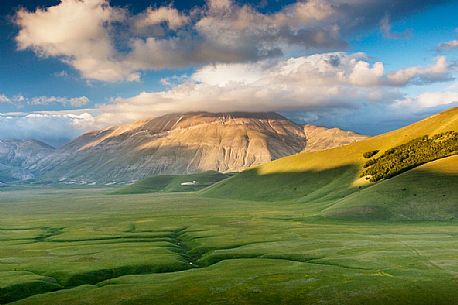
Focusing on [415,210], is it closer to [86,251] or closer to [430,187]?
[430,187]

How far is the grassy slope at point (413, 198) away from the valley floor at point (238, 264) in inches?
361

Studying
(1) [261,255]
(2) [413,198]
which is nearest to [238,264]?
(1) [261,255]

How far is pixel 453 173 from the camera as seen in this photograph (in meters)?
173

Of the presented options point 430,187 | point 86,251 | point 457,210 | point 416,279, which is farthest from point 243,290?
point 430,187

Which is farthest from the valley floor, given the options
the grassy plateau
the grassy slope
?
the grassy slope

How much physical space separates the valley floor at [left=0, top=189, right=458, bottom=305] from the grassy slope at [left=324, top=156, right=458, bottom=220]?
916cm

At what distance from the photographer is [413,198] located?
16038 cm

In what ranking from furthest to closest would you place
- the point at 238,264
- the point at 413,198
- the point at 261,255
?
the point at 413,198 → the point at 261,255 → the point at 238,264

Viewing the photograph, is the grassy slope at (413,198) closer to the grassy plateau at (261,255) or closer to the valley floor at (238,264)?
the grassy plateau at (261,255)

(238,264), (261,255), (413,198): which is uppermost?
(238,264)

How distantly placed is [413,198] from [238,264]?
96.5 metres

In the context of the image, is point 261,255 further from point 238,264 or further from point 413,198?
point 413,198

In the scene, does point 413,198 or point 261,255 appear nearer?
point 261,255

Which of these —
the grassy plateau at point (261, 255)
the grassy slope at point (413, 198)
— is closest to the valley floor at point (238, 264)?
the grassy plateau at point (261, 255)
